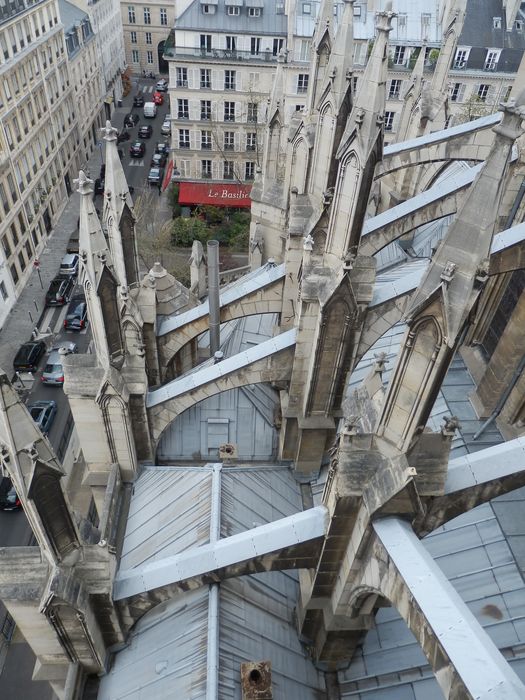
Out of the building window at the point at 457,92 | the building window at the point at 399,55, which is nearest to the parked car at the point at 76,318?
the building window at the point at 399,55

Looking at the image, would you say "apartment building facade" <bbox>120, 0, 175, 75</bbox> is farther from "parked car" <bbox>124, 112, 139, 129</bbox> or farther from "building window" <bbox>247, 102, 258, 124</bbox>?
"building window" <bbox>247, 102, 258, 124</bbox>

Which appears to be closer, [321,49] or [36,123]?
[321,49]

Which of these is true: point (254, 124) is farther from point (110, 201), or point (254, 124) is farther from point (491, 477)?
point (491, 477)

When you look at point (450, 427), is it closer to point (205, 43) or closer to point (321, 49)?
point (321, 49)

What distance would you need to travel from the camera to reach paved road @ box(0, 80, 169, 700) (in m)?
22.8

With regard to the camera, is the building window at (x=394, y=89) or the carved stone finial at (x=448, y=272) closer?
the carved stone finial at (x=448, y=272)

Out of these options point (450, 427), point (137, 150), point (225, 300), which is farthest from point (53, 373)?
point (137, 150)

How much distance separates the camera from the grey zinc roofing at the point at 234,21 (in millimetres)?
48531

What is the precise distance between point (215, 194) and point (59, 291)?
18795 mm

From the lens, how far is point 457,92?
53.2 m

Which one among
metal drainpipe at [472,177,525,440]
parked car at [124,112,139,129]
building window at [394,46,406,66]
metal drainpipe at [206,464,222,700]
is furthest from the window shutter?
metal drainpipe at [206,464,222,700]

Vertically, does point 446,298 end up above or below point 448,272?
below

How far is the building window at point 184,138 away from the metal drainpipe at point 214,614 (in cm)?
4400

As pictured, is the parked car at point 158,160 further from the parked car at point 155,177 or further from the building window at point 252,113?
the building window at point 252,113
